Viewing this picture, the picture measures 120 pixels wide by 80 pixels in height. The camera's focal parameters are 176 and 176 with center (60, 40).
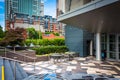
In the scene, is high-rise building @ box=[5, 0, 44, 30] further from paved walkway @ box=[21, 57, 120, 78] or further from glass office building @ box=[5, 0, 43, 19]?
paved walkway @ box=[21, 57, 120, 78]

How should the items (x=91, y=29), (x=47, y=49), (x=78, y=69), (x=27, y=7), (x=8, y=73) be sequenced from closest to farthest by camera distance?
1. (x=8, y=73)
2. (x=78, y=69)
3. (x=91, y=29)
4. (x=47, y=49)
5. (x=27, y=7)

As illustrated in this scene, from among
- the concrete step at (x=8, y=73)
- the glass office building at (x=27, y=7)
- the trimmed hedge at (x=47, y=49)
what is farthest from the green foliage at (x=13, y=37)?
the glass office building at (x=27, y=7)

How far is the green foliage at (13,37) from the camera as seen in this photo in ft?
48.7

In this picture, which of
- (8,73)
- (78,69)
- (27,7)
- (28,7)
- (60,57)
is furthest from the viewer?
(28,7)

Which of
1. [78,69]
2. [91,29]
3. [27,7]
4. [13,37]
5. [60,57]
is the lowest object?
[78,69]

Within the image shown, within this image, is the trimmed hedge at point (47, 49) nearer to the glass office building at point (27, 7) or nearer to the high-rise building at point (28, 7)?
the glass office building at point (27, 7)

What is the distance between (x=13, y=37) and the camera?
1492 centimetres

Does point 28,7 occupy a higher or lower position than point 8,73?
higher

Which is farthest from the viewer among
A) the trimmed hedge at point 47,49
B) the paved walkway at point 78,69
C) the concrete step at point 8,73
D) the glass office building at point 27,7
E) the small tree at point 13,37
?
the glass office building at point 27,7

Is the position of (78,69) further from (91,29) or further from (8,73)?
(8,73)

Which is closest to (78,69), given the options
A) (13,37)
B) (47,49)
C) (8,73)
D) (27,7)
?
(8,73)

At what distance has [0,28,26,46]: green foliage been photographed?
48.7ft

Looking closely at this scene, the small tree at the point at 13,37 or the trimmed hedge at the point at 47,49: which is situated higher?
the small tree at the point at 13,37

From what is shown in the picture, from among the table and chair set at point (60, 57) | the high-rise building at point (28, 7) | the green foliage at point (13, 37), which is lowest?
the table and chair set at point (60, 57)
